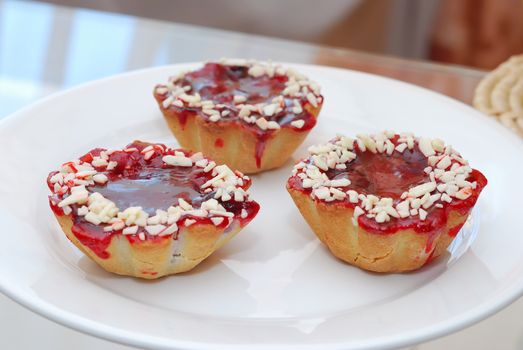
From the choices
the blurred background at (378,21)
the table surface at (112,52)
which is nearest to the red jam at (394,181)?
the table surface at (112,52)

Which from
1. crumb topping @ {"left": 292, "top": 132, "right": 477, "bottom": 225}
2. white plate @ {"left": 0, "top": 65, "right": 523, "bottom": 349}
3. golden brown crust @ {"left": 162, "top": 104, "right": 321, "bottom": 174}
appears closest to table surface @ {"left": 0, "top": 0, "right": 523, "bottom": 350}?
white plate @ {"left": 0, "top": 65, "right": 523, "bottom": 349}

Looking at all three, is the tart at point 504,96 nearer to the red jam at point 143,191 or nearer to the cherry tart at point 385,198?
the cherry tart at point 385,198

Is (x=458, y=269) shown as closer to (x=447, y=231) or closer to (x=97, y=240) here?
(x=447, y=231)

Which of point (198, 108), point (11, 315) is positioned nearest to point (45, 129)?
point (198, 108)

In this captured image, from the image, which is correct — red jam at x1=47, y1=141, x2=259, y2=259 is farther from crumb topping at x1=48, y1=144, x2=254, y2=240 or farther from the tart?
the tart

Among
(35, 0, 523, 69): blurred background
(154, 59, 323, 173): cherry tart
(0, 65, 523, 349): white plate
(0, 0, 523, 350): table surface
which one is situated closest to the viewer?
(0, 65, 523, 349): white plate
